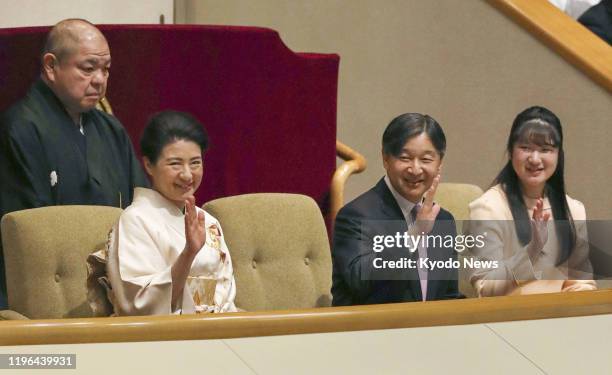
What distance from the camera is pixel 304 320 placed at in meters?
1.77

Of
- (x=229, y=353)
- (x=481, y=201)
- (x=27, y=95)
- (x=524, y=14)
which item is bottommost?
(x=229, y=353)

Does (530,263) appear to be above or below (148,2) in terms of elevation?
below

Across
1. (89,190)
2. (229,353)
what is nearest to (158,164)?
(89,190)

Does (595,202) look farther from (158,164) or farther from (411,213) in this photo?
(158,164)

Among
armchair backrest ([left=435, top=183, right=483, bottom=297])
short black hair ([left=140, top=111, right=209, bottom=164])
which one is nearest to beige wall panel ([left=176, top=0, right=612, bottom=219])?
armchair backrest ([left=435, top=183, right=483, bottom=297])

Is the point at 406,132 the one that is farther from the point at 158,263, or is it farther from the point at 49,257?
the point at 49,257

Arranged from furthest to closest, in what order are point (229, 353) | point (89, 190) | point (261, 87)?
1. point (261, 87)
2. point (89, 190)
3. point (229, 353)

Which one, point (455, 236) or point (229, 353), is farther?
point (455, 236)

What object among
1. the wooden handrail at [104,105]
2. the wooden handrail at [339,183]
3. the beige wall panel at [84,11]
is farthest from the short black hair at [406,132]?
the beige wall panel at [84,11]

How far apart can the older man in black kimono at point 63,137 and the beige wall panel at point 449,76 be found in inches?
44.2

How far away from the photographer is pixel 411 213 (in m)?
2.33

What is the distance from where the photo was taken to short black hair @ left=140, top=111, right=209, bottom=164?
2.21 metres

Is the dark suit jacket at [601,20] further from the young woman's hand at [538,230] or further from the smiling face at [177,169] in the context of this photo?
the smiling face at [177,169]

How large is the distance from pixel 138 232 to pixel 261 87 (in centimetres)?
83
